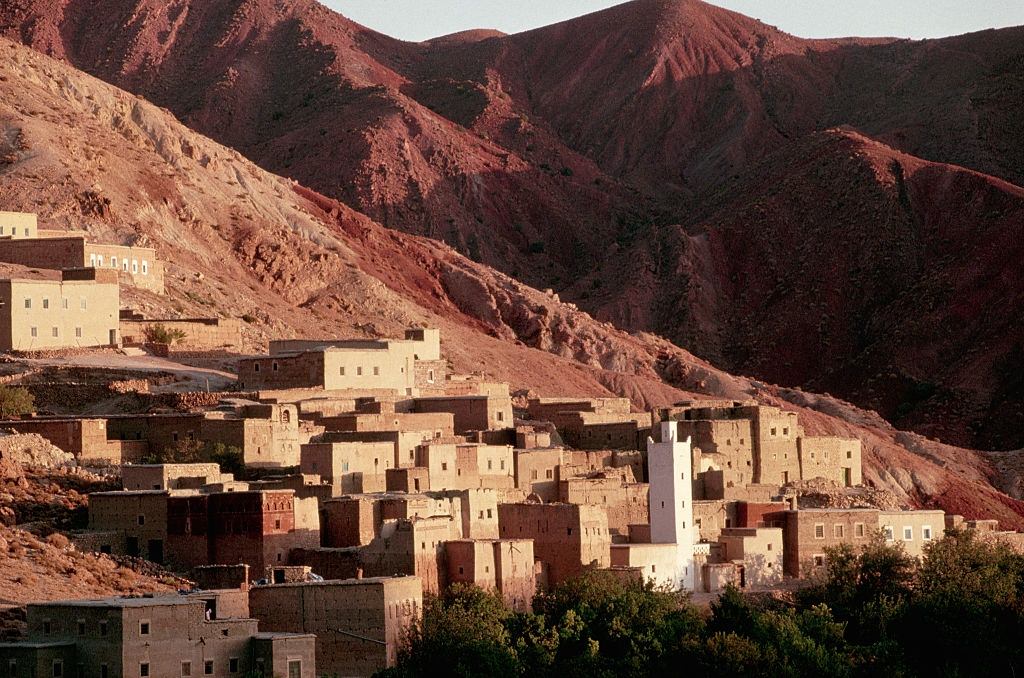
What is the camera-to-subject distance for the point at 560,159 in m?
166

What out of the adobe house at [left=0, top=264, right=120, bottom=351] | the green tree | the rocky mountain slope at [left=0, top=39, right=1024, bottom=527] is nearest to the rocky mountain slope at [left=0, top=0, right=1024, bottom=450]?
the rocky mountain slope at [left=0, top=39, right=1024, bottom=527]

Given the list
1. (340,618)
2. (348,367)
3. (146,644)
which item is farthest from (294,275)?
(146,644)

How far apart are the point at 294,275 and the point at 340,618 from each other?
163ft

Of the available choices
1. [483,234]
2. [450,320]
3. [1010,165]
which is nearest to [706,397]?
[450,320]

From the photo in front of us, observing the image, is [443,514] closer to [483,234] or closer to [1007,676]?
[1007,676]

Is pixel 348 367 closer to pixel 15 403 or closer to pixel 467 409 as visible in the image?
pixel 467 409

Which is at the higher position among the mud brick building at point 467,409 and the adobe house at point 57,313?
the adobe house at point 57,313

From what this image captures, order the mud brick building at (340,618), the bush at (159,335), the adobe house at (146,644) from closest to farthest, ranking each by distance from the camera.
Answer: the adobe house at (146,644), the mud brick building at (340,618), the bush at (159,335)

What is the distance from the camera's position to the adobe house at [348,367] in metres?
64.0

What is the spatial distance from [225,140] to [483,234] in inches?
802

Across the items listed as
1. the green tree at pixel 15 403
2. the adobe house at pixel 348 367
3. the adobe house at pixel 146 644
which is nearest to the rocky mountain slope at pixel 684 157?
the adobe house at pixel 348 367

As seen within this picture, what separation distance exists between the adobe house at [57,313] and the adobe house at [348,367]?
4460 millimetres

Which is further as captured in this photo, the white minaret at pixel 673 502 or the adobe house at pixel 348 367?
the adobe house at pixel 348 367

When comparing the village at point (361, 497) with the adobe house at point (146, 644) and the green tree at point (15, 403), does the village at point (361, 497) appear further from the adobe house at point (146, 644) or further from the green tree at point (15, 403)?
the green tree at point (15, 403)
